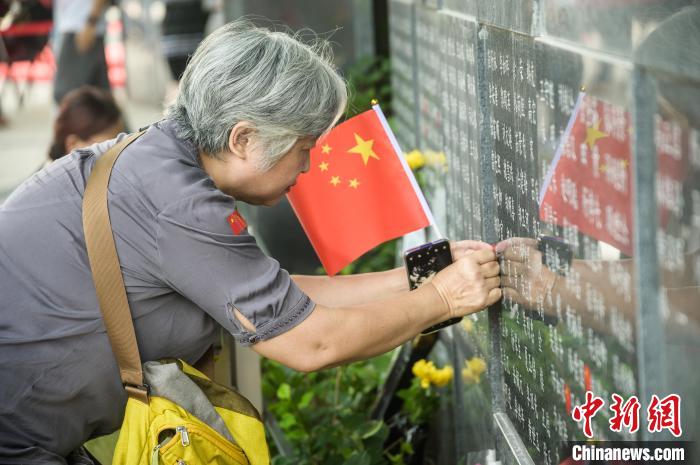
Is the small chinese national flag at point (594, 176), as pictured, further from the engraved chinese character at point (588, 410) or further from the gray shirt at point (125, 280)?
the gray shirt at point (125, 280)

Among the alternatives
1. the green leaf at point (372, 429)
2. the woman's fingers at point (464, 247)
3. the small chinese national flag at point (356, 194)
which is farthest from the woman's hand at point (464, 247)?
the green leaf at point (372, 429)

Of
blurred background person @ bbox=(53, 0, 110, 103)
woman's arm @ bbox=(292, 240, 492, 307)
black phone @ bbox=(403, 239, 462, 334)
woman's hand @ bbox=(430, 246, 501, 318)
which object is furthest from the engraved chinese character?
blurred background person @ bbox=(53, 0, 110, 103)

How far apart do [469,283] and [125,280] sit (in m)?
0.79

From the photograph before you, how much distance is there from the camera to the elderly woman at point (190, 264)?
2.28 m

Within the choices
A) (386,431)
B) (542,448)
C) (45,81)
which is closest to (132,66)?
(45,81)

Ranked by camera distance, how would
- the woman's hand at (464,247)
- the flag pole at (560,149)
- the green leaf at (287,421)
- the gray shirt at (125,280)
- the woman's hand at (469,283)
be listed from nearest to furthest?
the flag pole at (560,149) < the gray shirt at (125,280) < the woman's hand at (469,283) < the woman's hand at (464,247) < the green leaf at (287,421)

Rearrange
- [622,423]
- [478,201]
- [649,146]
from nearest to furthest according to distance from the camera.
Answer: [649,146]
[622,423]
[478,201]

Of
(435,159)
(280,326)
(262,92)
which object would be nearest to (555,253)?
(280,326)

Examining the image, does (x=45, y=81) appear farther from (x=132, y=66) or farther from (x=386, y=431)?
(x=386, y=431)

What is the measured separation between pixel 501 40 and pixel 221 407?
3.51ft

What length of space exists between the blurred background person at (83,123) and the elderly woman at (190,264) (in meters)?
1.84

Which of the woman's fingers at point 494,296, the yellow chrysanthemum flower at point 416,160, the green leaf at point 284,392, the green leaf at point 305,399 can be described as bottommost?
the green leaf at point 305,399

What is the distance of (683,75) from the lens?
1422mm

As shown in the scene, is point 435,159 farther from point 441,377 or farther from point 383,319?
point 383,319
